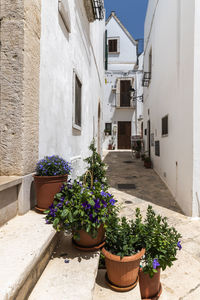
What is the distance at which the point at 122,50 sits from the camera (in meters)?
18.2

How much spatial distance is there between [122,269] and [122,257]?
0.34ft

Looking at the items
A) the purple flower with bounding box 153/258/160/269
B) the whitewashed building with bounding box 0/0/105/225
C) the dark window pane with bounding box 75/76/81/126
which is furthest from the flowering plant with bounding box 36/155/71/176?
the dark window pane with bounding box 75/76/81/126

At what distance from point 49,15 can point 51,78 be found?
34.2 inches

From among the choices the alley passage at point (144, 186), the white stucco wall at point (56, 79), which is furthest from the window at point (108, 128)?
the white stucco wall at point (56, 79)

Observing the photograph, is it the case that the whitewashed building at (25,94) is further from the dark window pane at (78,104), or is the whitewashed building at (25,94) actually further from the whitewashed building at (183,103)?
the whitewashed building at (183,103)

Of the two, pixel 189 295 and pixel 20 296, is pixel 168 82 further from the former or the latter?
pixel 20 296

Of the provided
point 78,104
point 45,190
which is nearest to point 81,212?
point 45,190

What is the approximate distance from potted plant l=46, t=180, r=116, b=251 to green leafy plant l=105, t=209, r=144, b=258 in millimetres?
85

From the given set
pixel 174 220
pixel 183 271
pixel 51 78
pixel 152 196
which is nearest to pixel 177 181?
pixel 152 196

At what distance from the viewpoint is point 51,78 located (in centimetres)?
260

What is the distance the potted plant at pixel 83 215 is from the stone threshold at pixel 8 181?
0.45 metres

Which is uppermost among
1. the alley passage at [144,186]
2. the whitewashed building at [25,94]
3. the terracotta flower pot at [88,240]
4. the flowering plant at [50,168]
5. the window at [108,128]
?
the window at [108,128]

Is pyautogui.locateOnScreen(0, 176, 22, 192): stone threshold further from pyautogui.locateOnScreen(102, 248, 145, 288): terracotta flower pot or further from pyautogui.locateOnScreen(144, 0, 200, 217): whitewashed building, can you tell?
pyautogui.locateOnScreen(144, 0, 200, 217): whitewashed building

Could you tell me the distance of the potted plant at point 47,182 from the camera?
1985 mm
